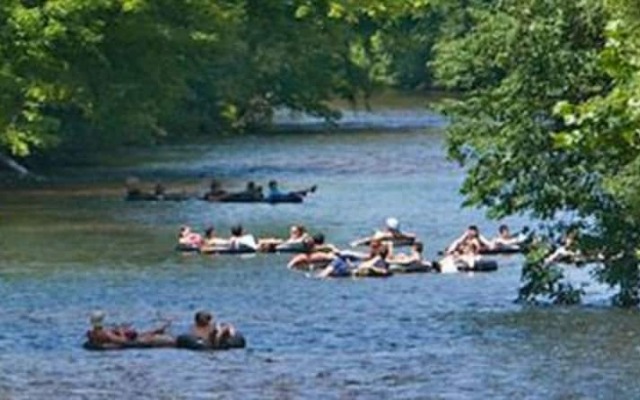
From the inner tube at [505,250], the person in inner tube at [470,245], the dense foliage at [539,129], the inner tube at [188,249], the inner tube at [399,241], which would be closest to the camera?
the dense foliage at [539,129]

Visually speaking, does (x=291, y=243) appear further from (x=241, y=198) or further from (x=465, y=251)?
(x=241, y=198)

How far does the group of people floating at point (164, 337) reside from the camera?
32.6 m

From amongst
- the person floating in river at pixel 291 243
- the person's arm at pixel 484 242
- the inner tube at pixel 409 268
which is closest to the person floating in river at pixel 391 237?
the person floating in river at pixel 291 243

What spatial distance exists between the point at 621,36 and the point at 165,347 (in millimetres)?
17347

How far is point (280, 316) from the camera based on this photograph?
3606 cm

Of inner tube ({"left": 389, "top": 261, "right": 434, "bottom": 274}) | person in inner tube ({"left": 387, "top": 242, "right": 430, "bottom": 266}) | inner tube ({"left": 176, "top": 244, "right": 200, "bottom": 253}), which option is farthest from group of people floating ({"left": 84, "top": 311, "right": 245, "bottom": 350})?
inner tube ({"left": 176, "top": 244, "right": 200, "bottom": 253})

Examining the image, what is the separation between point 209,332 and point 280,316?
11.5 feet

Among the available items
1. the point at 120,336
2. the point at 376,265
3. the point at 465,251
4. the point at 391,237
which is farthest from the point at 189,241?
the point at 120,336

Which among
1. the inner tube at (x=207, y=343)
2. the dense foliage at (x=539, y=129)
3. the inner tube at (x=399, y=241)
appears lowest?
the inner tube at (x=207, y=343)

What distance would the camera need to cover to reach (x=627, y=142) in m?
16.4

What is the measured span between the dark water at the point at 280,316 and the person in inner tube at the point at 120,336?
25cm

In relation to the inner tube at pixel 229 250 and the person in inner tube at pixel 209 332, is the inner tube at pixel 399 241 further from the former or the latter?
the person in inner tube at pixel 209 332

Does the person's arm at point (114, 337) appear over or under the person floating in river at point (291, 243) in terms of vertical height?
under

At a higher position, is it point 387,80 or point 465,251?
point 387,80
